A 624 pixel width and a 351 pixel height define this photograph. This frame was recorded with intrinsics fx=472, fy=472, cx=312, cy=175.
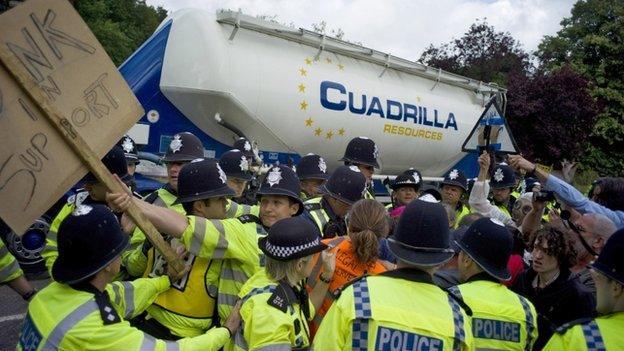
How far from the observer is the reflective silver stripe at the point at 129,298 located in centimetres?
219

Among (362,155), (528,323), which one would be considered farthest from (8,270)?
(528,323)

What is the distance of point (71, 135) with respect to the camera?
1829 mm

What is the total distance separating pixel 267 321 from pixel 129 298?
73 cm

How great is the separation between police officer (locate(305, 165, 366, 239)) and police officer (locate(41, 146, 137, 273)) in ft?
4.01

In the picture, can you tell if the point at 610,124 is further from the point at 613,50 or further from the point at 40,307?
the point at 40,307

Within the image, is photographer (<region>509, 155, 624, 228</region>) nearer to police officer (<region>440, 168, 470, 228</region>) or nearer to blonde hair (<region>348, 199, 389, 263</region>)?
blonde hair (<region>348, 199, 389, 263</region>)

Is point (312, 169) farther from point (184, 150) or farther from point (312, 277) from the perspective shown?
point (312, 277)

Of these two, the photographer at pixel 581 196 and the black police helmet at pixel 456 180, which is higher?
the photographer at pixel 581 196

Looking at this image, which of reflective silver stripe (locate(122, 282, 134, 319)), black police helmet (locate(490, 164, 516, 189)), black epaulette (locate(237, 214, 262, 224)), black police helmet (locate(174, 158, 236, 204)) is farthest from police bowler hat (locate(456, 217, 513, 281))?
black police helmet (locate(490, 164, 516, 189))

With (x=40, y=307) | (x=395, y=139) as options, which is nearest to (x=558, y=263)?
(x=40, y=307)

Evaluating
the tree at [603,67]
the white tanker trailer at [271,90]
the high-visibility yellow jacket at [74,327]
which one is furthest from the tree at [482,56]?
the high-visibility yellow jacket at [74,327]

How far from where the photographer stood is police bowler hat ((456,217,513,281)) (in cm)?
228

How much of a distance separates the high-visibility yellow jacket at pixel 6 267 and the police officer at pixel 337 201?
209 centimetres

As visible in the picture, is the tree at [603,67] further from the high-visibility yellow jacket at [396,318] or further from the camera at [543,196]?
the high-visibility yellow jacket at [396,318]
